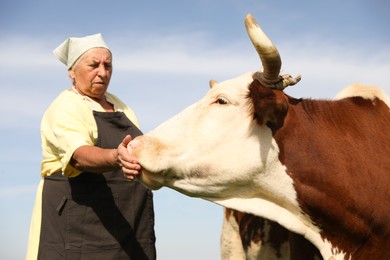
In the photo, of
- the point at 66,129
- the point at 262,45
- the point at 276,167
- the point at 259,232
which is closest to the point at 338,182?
the point at 276,167

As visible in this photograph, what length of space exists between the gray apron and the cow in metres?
0.60

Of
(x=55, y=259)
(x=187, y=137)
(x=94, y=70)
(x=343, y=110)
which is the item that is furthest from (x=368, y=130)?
(x=55, y=259)

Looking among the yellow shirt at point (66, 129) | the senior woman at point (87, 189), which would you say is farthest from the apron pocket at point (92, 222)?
the yellow shirt at point (66, 129)

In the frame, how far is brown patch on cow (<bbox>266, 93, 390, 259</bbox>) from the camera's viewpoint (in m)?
4.61

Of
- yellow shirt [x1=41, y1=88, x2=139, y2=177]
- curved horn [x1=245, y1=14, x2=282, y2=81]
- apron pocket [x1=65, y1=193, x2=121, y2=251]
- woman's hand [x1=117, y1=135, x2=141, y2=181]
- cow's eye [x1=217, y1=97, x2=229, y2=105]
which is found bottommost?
apron pocket [x1=65, y1=193, x2=121, y2=251]

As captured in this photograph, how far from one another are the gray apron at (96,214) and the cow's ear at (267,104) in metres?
1.15

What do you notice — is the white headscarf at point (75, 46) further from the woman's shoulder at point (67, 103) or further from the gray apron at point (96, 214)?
the gray apron at point (96, 214)

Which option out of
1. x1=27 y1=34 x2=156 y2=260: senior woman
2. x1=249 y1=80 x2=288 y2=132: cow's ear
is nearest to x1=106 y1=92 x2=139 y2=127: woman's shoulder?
x1=27 y1=34 x2=156 y2=260: senior woman

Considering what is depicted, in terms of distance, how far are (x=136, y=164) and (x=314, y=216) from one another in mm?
1265

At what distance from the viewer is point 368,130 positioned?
4891 millimetres

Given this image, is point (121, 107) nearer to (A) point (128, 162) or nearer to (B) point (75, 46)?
(B) point (75, 46)

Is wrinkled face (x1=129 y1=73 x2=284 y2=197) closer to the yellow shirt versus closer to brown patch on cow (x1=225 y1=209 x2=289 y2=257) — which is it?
→ the yellow shirt

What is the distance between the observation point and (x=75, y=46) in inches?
206

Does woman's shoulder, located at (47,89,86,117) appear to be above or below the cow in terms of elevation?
above
